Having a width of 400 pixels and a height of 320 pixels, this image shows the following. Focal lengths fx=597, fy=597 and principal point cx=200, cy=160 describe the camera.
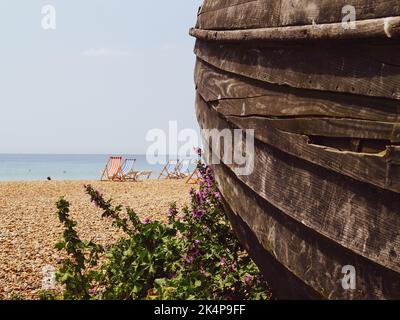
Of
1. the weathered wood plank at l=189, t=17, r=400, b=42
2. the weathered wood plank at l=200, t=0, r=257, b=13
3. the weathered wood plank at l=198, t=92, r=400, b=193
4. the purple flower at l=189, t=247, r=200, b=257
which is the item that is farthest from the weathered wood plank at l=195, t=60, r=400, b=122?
the purple flower at l=189, t=247, r=200, b=257

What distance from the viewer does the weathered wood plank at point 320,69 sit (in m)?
2.16

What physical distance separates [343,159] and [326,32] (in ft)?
1.64

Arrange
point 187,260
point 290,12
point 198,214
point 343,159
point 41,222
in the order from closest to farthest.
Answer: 1. point 343,159
2. point 290,12
3. point 187,260
4. point 198,214
5. point 41,222

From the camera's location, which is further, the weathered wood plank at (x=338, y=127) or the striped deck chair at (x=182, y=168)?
the striped deck chair at (x=182, y=168)

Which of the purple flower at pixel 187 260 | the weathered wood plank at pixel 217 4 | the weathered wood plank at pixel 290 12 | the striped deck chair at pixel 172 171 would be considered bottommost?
the striped deck chair at pixel 172 171

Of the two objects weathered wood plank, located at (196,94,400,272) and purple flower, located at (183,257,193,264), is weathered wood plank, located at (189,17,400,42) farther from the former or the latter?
purple flower, located at (183,257,193,264)

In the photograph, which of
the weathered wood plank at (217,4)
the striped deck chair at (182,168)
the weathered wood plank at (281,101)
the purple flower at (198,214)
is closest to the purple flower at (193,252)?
the purple flower at (198,214)

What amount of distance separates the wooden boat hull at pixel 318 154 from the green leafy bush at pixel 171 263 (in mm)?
1141

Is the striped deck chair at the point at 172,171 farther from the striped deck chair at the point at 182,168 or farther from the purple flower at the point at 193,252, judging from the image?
the purple flower at the point at 193,252

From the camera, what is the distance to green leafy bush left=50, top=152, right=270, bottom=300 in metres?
4.10

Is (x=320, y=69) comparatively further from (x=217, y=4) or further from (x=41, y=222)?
(x=41, y=222)

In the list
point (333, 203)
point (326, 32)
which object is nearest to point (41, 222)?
point (333, 203)

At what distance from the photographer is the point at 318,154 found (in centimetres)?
242

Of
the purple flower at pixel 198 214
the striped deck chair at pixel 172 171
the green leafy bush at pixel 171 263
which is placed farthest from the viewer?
the striped deck chair at pixel 172 171
